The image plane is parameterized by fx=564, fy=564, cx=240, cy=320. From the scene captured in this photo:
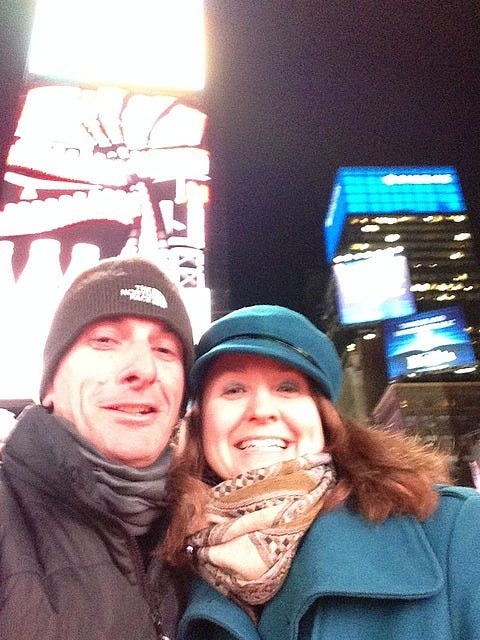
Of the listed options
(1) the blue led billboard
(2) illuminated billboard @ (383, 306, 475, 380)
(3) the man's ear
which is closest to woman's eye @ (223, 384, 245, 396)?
(3) the man's ear

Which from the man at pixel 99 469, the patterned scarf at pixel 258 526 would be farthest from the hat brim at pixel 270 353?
the patterned scarf at pixel 258 526

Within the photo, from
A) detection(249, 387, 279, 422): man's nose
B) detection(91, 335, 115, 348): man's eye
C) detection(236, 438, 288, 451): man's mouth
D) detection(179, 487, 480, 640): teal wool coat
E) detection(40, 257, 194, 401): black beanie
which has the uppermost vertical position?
detection(40, 257, 194, 401): black beanie

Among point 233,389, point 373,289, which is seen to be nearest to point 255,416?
point 233,389

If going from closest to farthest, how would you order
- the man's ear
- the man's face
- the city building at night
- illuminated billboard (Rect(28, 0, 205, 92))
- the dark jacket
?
the dark jacket → the man's face → the man's ear → illuminated billboard (Rect(28, 0, 205, 92)) → the city building at night

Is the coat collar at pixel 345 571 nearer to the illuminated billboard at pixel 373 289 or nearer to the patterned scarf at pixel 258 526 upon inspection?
the patterned scarf at pixel 258 526

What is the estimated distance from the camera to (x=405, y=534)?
1948mm

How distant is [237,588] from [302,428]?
2.29 feet

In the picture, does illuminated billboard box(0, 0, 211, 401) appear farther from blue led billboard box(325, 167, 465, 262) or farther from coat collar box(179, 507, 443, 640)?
blue led billboard box(325, 167, 465, 262)

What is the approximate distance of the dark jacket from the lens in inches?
67.6

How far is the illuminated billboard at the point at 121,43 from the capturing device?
10148 millimetres

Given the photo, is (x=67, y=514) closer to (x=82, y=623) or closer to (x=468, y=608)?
(x=82, y=623)

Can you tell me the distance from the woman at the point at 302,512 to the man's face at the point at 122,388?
180 mm

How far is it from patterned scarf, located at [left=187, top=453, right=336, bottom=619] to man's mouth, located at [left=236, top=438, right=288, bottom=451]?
0.45 feet

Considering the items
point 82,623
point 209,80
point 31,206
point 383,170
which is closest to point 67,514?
point 82,623
